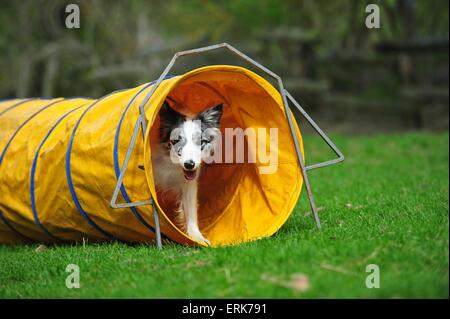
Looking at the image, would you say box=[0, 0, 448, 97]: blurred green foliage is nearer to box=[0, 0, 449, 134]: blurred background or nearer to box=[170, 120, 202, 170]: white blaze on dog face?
box=[0, 0, 449, 134]: blurred background

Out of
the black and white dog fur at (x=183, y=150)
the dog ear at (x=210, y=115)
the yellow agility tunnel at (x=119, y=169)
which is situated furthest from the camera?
the dog ear at (x=210, y=115)

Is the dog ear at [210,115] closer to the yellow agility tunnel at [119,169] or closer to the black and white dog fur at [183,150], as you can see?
the black and white dog fur at [183,150]

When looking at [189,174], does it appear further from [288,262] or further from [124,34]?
[124,34]

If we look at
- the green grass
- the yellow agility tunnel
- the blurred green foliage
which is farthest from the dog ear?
the blurred green foliage

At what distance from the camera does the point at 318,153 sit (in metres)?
12.1

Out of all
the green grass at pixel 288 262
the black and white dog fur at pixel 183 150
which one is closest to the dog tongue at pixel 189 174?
the black and white dog fur at pixel 183 150

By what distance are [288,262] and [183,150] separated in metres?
1.99

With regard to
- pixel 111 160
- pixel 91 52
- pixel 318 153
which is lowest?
pixel 318 153

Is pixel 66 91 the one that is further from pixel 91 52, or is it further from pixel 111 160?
pixel 111 160

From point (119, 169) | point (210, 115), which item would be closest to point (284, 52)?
point (210, 115)

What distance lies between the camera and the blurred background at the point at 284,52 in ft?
50.0

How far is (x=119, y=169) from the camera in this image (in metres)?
5.09

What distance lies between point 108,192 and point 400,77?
1253cm
